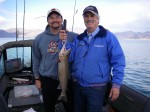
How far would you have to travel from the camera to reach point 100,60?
3.14 metres

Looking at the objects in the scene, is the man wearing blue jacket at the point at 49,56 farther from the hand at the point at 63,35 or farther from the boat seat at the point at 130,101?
the boat seat at the point at 130,101

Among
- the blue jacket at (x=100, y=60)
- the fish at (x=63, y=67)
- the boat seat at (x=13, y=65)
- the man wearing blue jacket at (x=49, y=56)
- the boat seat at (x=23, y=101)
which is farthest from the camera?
the boat seat at (x=13, y=65)

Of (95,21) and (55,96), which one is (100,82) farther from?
(55,96)

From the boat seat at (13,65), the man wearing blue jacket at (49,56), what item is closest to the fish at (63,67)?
the man wearing blue jacket at (49,56)

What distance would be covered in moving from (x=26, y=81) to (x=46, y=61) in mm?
2326

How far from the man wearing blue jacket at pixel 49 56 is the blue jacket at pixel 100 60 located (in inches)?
24.1

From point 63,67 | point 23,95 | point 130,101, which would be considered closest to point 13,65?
point 23,95

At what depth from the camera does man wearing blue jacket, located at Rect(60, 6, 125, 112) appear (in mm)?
3070

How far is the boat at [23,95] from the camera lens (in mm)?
3626

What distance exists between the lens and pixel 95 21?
3184 millimetres

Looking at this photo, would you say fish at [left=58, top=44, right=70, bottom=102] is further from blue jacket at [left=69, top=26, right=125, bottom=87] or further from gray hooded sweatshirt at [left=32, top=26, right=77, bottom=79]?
gray hooded sweatshirt at [left=32, top=26, right=77, bottom=79]

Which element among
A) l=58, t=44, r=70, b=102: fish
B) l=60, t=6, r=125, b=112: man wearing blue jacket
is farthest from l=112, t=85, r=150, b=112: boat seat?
l=58, t=44, r=70, b=102: fish

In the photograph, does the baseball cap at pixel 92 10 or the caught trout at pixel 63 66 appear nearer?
the baseball cap at pixel 92 10

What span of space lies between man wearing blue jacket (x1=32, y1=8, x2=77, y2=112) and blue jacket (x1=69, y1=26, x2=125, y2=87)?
612 mm
